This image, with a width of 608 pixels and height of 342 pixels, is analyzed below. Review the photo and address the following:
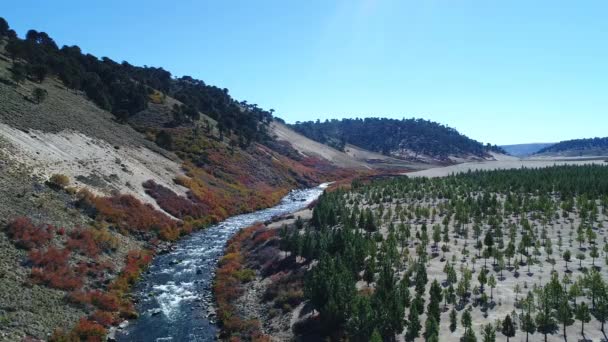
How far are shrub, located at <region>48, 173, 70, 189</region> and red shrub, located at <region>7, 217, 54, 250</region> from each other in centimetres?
1088

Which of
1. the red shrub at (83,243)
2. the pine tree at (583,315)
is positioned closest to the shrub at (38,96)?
the red shrub at (83,243)

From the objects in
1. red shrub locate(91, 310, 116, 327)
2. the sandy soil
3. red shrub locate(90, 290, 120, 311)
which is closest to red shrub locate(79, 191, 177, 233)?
the sandy soil

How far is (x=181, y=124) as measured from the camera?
350ft

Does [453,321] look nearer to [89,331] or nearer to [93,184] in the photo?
[89,331]

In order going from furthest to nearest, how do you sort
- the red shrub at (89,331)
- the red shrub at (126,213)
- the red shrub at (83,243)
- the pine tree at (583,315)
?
the red shrub at (126,213), the red shrub at (83,243), the red shrub at (89,331), the pine tree at (583,315)

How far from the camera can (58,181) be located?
44531 mm

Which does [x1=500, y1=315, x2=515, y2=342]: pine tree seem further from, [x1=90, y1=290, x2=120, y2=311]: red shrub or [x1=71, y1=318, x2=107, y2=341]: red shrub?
[x1=90, y1=290, x2=120, y2=311]: red shrub

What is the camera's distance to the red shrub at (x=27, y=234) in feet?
101

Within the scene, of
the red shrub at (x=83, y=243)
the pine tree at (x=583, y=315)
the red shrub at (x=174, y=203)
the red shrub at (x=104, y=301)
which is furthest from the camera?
the red shrub at (x=174, y=203)

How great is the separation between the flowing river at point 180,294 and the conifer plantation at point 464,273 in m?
8.18

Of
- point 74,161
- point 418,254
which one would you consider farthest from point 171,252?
point 418,254

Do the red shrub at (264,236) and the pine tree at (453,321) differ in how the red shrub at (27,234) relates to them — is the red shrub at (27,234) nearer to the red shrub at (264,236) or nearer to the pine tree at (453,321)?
the red shrub at (264,236)

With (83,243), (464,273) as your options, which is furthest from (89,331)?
(464,273)

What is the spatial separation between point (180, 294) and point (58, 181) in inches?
850
